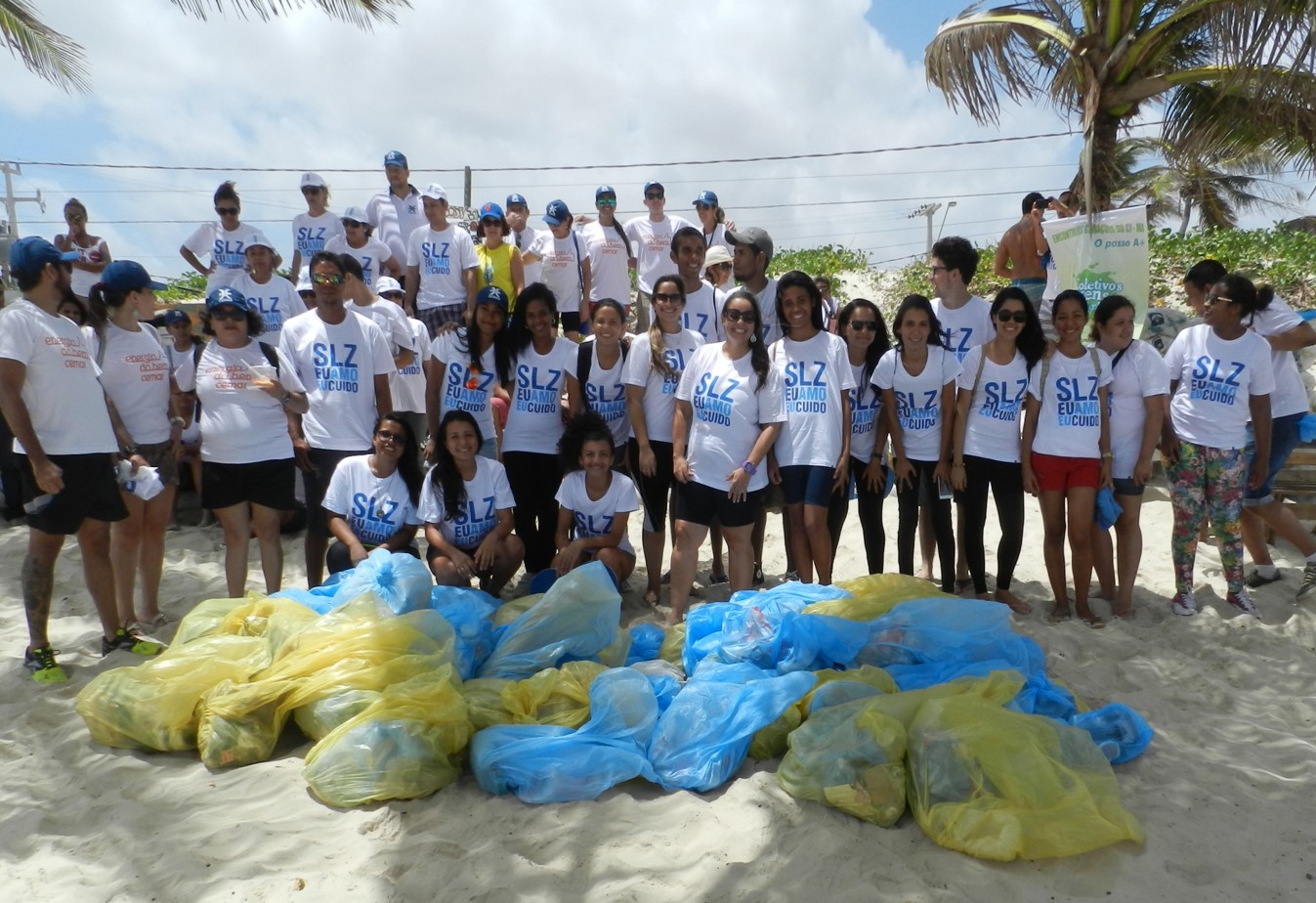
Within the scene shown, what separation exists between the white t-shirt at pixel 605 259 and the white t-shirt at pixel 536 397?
2463 millimetres

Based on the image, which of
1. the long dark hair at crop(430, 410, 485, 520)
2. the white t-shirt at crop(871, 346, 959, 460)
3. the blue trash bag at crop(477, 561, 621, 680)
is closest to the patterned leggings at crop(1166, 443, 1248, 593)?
the white t-shirt at crop(871, 346, 959, 460)

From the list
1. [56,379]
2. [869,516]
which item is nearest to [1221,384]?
[869,516]

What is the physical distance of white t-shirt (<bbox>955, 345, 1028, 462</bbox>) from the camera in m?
4.78

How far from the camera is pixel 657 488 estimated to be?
198 inches

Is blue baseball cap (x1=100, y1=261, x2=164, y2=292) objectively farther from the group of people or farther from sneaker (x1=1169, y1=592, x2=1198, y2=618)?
sneaker (x1=1169, y1=592, x2=1198, y2=618)

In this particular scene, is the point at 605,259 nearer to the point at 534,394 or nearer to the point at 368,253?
the point at 368,253

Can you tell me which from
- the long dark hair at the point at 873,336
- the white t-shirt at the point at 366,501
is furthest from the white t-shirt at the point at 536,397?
the long dark hair at the point at 873,336

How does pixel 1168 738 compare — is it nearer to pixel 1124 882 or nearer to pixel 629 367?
pixel 1124 882

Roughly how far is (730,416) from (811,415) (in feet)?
1.38

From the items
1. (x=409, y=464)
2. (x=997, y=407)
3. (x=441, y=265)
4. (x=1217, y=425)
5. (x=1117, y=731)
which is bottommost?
(x=1117, y=731)

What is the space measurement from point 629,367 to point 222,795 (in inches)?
109

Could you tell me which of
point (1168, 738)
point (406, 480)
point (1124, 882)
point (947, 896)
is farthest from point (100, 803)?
point (1168, 738)

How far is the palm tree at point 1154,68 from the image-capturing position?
5523 mm

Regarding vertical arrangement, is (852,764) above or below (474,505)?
below
